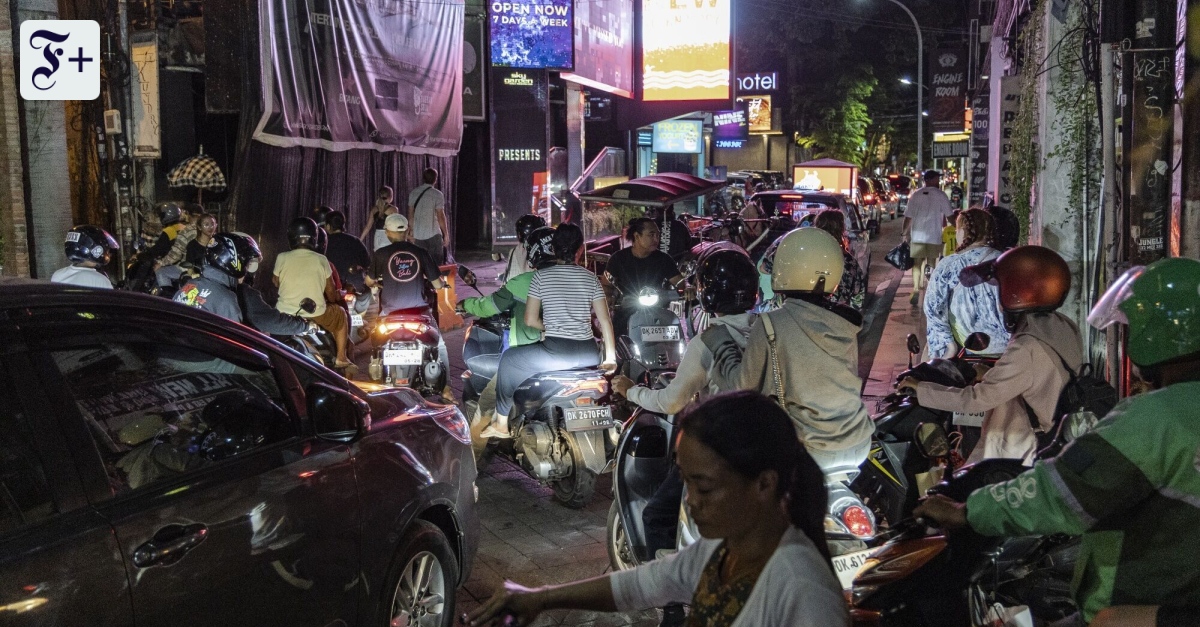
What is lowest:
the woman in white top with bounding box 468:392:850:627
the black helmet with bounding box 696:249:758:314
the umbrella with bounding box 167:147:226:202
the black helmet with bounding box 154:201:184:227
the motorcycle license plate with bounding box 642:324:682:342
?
the motorcycle license plate with bounding box 642:324:682:342

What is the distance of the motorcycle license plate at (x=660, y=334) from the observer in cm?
783

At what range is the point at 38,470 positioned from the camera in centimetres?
287

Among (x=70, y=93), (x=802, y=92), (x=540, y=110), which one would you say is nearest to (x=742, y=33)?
(x=802, y=92)

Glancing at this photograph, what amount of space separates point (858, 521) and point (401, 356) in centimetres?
549

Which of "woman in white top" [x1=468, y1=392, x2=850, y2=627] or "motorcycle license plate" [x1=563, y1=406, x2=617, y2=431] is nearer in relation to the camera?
"woman in white top" [x1=468, y1=392, x2=850, y2=627]

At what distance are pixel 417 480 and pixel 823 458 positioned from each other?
1688 millimetres

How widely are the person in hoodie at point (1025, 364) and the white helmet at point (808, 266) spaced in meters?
0.77

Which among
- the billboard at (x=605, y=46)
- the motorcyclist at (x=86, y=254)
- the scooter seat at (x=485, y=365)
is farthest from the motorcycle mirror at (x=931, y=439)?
the billboard at (x=605, y=46)

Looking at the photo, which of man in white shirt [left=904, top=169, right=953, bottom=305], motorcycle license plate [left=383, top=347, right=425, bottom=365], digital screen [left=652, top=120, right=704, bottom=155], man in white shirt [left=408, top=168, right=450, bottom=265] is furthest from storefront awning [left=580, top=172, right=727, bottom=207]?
digital screen [left=652, top=120, right=704, bottom=155]

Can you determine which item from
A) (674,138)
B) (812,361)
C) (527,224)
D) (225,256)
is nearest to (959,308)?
(812,361)

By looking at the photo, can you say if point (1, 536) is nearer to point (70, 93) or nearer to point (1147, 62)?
point (1147, 62)

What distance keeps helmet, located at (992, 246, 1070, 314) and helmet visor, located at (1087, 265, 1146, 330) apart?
65.8 inches

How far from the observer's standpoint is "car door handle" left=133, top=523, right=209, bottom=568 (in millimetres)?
3031

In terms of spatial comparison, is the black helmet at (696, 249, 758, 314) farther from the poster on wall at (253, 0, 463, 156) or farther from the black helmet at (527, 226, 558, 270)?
the poster on wall at (253, 0, 463, 156)
